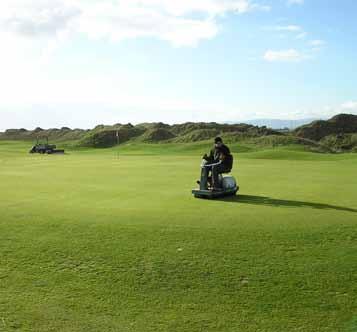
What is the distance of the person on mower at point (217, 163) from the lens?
15.7 metres

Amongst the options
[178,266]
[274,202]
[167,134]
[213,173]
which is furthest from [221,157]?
[167,134]

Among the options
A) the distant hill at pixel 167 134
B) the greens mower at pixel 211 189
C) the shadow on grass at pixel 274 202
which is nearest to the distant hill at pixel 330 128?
the distant hill at pixel 167 134

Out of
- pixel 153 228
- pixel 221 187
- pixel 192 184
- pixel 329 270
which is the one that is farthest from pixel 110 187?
pixel 329 270

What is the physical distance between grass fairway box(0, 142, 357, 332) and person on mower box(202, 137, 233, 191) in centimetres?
171

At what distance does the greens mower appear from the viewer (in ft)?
49.8

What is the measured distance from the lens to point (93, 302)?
7422 millimetres

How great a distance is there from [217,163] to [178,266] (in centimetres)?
741

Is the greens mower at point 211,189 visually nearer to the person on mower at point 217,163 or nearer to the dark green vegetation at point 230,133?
the person on mower at point 217,163

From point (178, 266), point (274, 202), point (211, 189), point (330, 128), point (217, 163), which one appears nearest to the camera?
point (178, 266)

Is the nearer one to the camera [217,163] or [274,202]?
[274,202]

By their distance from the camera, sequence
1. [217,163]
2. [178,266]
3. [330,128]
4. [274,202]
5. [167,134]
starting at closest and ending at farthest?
[178,266], [274,202], [217,163], [167,134], [330,128]

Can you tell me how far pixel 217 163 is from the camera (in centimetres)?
1580

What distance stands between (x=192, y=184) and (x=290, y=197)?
452 centimetres

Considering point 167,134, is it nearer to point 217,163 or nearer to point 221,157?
point 221,157
